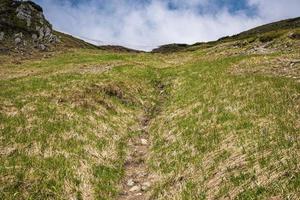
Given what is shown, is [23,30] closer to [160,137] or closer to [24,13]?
[24,13]

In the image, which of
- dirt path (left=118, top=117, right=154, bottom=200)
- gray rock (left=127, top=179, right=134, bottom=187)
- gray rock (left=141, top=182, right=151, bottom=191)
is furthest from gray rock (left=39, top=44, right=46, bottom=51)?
gray rock (left=141, top=182, right=151, bottom=191)

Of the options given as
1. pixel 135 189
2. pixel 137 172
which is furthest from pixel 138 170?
pixel 135 189

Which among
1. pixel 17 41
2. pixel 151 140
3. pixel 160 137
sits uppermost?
pixel 17 41

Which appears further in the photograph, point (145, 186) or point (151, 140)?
point (151, 140)

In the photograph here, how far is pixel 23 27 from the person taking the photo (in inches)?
2623

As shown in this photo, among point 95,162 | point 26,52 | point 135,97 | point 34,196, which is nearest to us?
point 34,196

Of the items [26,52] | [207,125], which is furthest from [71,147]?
[26,52]

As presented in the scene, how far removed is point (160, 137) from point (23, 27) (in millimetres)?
54267

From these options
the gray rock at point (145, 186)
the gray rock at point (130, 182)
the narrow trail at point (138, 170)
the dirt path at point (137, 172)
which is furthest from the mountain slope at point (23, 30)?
the gray rock at point (145, 186)

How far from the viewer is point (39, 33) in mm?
69312

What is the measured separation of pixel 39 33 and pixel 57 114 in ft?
176

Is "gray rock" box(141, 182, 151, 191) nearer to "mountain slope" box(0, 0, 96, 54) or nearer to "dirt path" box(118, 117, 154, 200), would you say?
"dirt path" box(118, 117, 154, 200)

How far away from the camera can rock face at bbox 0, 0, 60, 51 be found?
62.1 meters

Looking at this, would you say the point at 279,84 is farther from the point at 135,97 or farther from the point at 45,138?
the point at 45,138
